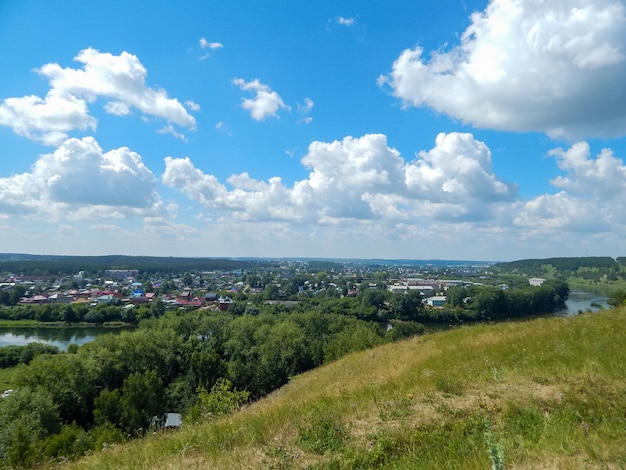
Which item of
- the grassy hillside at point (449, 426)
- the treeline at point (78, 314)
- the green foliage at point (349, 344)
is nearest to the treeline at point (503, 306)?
the green foliage at point (349, 344)

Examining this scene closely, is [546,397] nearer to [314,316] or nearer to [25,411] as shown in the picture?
[25,411]

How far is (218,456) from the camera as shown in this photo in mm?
5688

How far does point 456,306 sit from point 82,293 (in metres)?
132

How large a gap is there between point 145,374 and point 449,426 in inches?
1328

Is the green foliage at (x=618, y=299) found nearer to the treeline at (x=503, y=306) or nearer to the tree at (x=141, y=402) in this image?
the tree at (x=141, y=402)

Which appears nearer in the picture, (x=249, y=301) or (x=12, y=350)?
(x=12, y=350)

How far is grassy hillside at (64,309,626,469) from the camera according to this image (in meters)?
4.83

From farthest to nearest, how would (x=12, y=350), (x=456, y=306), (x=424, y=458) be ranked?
(x=456, y=306)
(x=12, y=350)
(x=424, y=458)

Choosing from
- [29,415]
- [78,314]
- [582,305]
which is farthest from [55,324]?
[582,305]

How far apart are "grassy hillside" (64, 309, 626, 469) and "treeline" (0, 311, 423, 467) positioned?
9246 mm

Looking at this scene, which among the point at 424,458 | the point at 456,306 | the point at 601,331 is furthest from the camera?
the point at 456,306

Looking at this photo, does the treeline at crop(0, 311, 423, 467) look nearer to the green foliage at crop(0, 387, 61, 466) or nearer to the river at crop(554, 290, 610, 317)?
the green foliage at crop(0, 387, 61, 466)

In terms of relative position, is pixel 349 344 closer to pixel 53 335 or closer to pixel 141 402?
pixel 141 402

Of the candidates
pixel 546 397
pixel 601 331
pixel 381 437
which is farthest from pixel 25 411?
pixel 601 331
